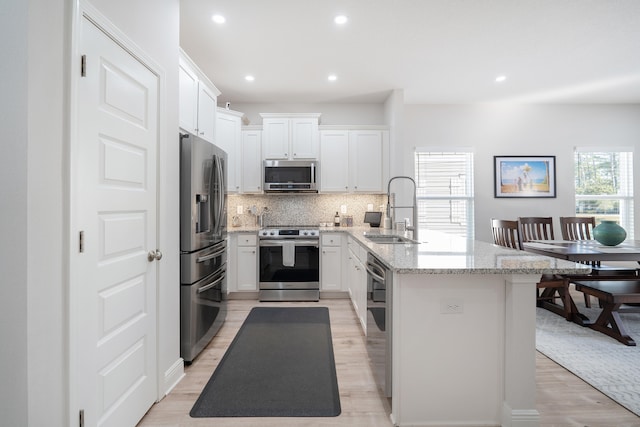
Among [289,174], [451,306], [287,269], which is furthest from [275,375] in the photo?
[289,174]

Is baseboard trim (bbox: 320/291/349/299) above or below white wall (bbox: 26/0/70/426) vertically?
below

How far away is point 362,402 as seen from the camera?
193 centimetres

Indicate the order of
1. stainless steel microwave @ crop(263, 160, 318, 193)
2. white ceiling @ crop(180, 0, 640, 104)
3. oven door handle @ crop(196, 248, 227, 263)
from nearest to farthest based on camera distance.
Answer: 1. oven door handle @ crop(196, 248, 227, 263)
2. white ceiling @ crop(180, 0, 640, 104)
3. stainless steel microwave @ crop(263, 160, 318, 193)

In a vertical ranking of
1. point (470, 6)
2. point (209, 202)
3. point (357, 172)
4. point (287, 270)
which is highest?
point (470, 6)

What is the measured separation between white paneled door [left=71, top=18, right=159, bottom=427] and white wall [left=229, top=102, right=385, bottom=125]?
10.2 feet

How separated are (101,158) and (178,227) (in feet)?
2.96

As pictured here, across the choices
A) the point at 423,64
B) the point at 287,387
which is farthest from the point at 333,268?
the point at 423,64

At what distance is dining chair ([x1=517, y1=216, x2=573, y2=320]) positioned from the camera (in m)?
3.33

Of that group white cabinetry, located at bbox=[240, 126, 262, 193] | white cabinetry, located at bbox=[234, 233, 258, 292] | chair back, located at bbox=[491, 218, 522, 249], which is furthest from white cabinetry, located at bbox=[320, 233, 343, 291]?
chair back, located at bbox=[491, 218, 522, 249]

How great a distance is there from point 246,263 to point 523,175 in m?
4.66

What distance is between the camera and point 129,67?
1.66 meters

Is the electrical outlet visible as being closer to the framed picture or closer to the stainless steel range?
the stainless steel range

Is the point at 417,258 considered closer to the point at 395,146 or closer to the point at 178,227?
the point at 178,227

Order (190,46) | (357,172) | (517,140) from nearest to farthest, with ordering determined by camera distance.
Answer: (190,46)
(357,172)
(517,140)
